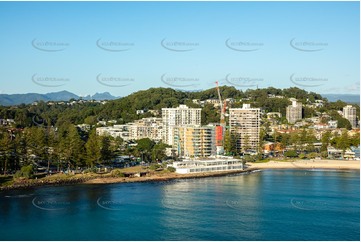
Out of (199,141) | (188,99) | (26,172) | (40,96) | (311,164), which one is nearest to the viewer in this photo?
(26,172)

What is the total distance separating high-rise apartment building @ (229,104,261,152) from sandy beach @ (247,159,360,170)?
2.26 meters

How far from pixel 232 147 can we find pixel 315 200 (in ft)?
25.7

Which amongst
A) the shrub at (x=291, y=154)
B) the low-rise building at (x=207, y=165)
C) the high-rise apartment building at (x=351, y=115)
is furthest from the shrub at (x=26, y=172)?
the high-rise apartment building at (x=351, y=115)

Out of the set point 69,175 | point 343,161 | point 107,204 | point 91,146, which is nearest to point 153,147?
point 91,146

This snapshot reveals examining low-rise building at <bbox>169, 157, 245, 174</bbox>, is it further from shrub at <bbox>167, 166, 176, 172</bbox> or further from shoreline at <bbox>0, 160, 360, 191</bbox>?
shoreline at <bbox>0, 160, 360, 191</bbox>

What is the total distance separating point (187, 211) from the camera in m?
8.04

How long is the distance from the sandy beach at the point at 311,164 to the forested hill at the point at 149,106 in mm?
8717

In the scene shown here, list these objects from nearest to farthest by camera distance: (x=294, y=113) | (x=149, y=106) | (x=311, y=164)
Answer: (x=311, y=164) < (x=294, y=113) < (x=149, y=106)

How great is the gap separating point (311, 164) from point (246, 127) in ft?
12.8

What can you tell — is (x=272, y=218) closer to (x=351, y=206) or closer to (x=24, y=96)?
(x=351, y=206)

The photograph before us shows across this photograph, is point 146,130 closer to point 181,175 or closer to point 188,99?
point 181,175

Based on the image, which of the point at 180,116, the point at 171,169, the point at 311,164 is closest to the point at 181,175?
the point at 171,169

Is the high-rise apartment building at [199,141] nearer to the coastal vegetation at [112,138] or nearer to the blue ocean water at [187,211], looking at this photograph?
the coastal vegetation at [112,138]

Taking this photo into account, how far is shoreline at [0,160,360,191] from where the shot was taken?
35.6 ft
